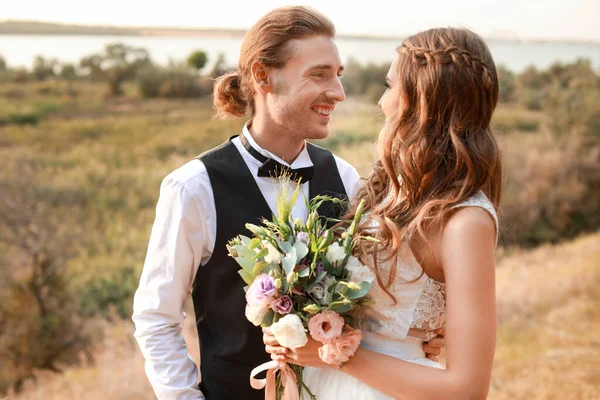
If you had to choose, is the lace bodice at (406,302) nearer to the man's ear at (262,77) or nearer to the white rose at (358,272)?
the white rose at (358,272)

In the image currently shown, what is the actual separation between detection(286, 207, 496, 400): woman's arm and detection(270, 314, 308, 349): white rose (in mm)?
356

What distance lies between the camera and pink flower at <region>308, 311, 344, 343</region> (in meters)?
1.75

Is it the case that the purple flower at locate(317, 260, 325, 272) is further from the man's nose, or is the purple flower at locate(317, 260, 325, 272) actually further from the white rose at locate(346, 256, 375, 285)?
the man's nose

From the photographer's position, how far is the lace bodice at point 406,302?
1912 mm

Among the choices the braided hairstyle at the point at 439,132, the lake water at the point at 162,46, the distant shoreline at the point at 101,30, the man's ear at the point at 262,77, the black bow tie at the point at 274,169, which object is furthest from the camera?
the lake water at the point at 162,46

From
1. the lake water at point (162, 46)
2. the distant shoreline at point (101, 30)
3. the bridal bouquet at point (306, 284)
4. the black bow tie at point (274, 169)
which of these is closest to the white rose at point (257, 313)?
the bridal bouquet at point (306, 284)

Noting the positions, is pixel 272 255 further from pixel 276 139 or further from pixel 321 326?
pixel 276 139

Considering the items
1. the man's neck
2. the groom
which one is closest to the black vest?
the groom

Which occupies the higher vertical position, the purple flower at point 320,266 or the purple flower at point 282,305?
the purple flower at point 320,266

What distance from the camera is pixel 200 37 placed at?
23.6ft

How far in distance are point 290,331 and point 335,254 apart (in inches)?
9.7

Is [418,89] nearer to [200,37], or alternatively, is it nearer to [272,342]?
[272,342]

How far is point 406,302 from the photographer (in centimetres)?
194

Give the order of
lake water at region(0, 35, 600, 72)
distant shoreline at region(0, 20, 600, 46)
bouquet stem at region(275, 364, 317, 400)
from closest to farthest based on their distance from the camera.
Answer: bouquet stem at region(275, 364, 317, 400)
distant shoreline at region(0, 20, 600, 46)
lake water at region(0, 35, 600, 72)
